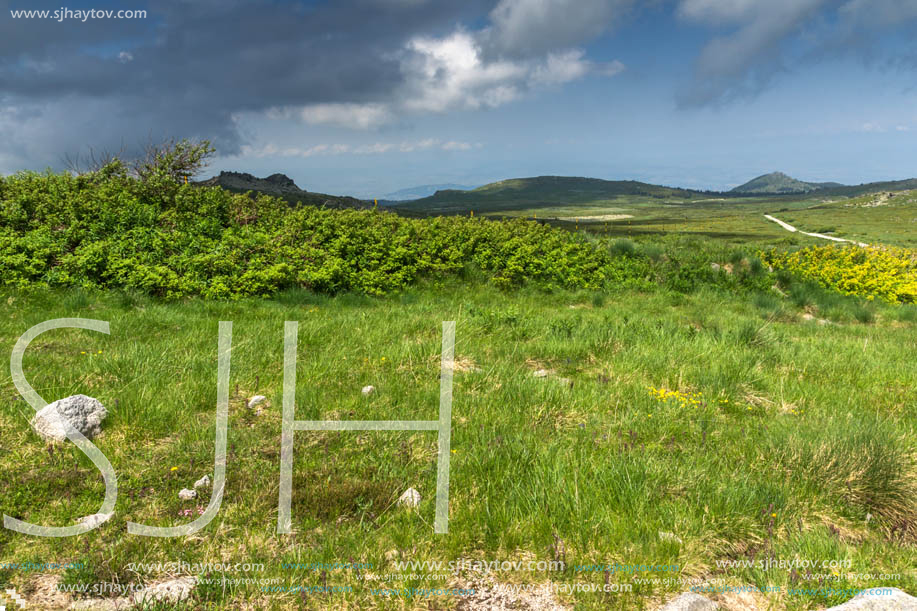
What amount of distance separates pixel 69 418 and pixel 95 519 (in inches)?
48.9

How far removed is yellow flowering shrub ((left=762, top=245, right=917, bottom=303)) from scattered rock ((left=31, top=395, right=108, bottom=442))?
1605 cm

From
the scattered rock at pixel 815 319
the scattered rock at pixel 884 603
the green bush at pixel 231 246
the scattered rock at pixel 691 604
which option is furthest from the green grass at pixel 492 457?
the scattered rock at pixel 815 319

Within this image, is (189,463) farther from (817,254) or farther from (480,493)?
(817,254)

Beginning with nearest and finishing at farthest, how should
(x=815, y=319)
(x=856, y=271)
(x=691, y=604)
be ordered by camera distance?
(x=691, y=604), (x=815, y=319), (x=856, y=271)

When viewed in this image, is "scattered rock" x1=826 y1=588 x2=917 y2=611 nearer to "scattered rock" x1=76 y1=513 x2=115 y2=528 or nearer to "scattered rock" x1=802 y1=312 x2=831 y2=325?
"scattered rock" x1=76 y1=513 x2=115 y2=528

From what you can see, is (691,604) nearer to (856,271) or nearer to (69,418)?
(69,418)

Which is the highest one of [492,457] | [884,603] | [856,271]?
[856,271]

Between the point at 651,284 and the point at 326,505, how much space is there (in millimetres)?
11056

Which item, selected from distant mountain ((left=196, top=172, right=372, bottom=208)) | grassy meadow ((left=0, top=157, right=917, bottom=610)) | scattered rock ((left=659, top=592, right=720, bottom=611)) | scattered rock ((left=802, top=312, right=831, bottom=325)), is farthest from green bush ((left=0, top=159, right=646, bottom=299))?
distant mountain ((left=196, top=172, right=372, bottom=208))

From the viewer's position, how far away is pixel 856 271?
45.9ft

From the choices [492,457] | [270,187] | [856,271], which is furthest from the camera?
[270,187]

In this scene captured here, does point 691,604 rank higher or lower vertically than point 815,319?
lower

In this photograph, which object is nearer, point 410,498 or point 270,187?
point 410,498

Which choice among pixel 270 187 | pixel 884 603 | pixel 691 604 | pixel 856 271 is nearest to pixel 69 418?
pixel 691 604
